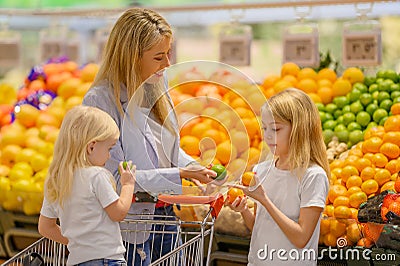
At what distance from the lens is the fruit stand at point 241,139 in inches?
100

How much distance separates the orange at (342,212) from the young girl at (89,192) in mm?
1056

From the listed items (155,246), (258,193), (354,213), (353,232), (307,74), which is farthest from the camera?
(307,74)

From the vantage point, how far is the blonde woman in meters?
2.43

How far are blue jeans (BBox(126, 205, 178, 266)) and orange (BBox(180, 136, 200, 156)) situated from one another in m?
0.49

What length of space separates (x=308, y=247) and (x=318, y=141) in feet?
1.08

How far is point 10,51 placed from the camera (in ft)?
15.1

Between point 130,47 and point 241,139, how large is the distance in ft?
1.48

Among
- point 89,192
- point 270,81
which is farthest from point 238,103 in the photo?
point 89,192

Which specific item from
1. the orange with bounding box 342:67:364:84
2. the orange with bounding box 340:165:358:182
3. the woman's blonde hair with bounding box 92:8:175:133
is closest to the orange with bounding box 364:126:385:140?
the orange with bounding box 340:165:358:182

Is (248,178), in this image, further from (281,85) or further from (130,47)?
(281,85)

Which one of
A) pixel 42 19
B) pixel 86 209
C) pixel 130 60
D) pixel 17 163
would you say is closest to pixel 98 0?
pixel 42 19

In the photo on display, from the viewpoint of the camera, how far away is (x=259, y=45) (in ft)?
21.7

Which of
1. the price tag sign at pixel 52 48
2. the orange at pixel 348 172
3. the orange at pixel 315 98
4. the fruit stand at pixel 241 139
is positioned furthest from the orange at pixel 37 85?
the orange at pixel 348 172

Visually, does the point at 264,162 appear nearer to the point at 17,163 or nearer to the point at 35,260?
the point at 35,260
